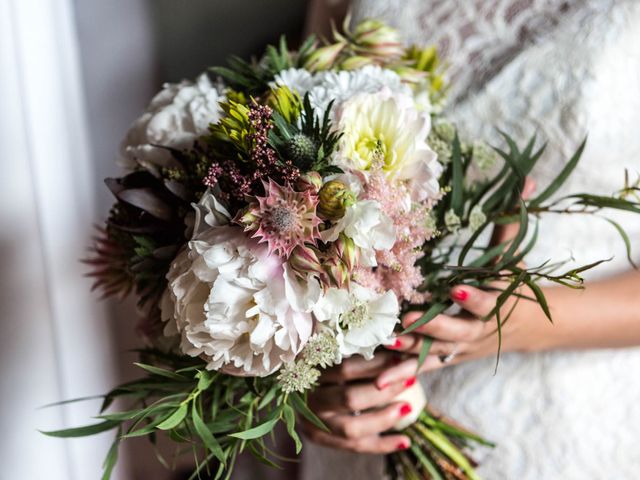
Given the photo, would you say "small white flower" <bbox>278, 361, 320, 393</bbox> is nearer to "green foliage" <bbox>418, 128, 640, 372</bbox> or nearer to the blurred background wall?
"green foliage" <bbox>418, 128, 640, 372</bbox>

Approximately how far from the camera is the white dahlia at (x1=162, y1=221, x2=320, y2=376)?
1.44 feet

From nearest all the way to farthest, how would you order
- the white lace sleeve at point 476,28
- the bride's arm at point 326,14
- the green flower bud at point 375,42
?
the green flower bud at point 375,42 → the white lace sleeve at point 476,28 → the bride's arm at point 326,14

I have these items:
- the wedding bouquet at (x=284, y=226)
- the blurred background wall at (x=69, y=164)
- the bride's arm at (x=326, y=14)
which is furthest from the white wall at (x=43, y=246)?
the bride's arm at (x=326, y=14)

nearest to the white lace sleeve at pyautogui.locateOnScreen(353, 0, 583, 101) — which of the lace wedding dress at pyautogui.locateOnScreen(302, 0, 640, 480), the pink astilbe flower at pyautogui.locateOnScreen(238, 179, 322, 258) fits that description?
the lace wedding dress at pyautogui.locateOnScreen(302, 0, 640, 480)

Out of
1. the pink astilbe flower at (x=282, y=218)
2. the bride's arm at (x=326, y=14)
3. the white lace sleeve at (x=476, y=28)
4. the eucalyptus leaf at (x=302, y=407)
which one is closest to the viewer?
the pink astilbe flower at (x=282, y=218)

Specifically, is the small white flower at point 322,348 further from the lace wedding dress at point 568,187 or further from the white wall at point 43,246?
the white wall at point 43,246

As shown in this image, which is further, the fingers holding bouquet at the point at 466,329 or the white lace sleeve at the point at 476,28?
the white lace sleeve at the point at 476,28

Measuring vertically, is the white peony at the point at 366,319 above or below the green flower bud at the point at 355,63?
below

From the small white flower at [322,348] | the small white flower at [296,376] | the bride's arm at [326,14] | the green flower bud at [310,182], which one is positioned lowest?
the small white flower at [296,376]

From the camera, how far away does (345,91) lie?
0.54 metres

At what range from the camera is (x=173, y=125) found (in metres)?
0.59

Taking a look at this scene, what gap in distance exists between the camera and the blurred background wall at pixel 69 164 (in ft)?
2.98

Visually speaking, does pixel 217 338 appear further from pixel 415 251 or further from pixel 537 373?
pixel 537 373

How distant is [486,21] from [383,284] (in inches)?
20.7
